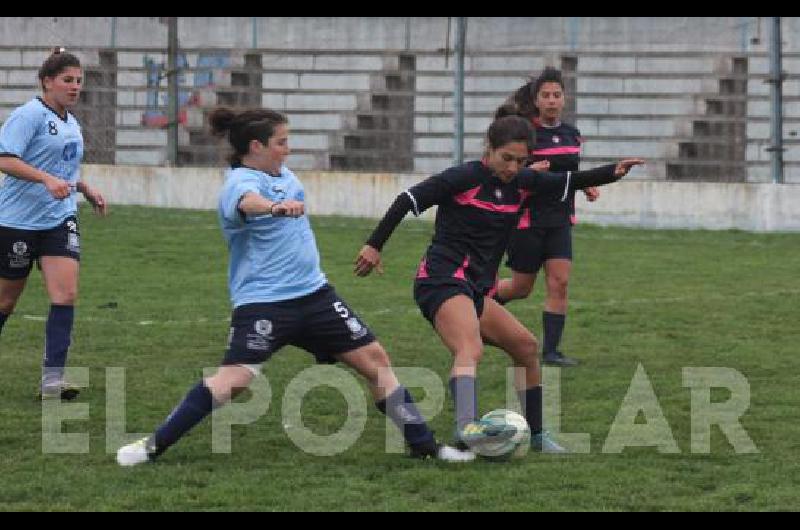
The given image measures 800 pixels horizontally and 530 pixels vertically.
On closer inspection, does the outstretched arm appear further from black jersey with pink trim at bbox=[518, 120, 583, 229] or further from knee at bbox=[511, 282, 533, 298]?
knee at bbox=[511, 282, 533, 298]

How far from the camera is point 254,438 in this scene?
7.93 metres

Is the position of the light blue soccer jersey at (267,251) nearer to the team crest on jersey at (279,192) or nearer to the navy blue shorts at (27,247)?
the team crest on jersey at (279,192)

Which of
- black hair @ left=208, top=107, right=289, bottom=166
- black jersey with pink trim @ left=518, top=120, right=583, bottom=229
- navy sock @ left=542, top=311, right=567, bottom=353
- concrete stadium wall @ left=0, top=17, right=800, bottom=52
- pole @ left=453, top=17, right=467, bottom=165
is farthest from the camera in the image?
concrete stadium wall @ left=0, top=17, right=800, bottom=52

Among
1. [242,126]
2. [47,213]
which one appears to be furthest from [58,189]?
[242,126]

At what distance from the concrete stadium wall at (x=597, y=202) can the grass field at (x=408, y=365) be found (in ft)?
4.25

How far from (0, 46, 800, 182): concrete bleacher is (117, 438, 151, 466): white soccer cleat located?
52.4 ft

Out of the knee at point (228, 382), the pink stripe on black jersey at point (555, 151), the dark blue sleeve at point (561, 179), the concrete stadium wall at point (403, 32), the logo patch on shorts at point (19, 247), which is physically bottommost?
the knee at point (228, 382)

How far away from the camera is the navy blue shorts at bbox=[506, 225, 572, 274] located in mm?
10820

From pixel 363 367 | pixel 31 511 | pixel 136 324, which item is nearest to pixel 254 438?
pixel 363 367

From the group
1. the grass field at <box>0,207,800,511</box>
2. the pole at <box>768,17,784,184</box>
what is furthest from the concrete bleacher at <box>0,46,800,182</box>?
the grass field at <box>0,207,800,511</box>

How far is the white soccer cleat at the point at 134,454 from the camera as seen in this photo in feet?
23.6

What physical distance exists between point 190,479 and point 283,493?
508 mm

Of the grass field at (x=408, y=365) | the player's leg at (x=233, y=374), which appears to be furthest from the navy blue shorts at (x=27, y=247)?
the player's leg at (x=233, y=374)

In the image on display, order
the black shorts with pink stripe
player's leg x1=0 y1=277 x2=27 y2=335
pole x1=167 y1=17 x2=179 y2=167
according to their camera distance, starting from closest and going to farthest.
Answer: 1. the black shorts with pink stripe
2. player's leg x1=0 y1=277 x2=27 y2=335
3. pole x1=167 y1=17 x2=179 y2=167
